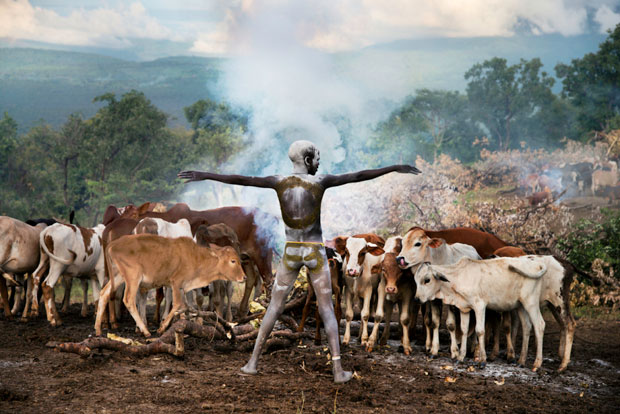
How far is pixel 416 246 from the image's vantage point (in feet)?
33.6

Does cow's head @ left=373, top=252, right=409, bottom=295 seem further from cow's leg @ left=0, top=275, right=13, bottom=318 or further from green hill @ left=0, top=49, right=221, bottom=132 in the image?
green hill @ left=0, top=49, right=221, bottom=132

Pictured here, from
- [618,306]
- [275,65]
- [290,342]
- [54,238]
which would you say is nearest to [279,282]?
[290,342]

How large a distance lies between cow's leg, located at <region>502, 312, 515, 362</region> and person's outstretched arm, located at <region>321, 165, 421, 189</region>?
3623mm

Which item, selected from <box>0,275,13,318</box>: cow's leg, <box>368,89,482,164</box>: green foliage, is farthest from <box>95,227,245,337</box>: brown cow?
<box>368,89,482,164</box>: green foliage

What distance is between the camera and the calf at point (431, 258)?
985 cm

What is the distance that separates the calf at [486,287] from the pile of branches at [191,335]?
2118 millimetres

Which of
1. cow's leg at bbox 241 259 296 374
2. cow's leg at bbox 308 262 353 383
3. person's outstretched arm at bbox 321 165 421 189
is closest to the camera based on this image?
person's outstretched arm at bbox 321 165 421 189

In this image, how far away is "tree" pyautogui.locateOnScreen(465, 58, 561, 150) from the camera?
42219mm

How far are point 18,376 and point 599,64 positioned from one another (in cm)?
3759

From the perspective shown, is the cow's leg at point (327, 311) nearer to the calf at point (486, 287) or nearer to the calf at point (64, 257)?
the calf at point (486, 287)

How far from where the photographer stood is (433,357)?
9.80m

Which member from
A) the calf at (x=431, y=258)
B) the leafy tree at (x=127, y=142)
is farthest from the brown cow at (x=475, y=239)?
the leafy tree at (x=127, y=142)

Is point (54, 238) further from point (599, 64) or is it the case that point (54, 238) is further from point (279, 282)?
point (599, 64)

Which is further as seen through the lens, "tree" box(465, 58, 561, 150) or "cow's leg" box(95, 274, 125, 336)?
"tree" box(465, 58, 561, 150)
